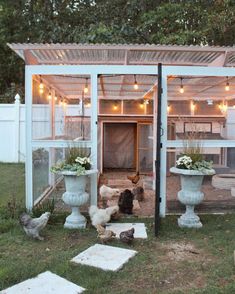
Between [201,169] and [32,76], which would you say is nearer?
[201,169]

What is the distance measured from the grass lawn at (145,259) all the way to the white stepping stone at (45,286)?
0.32 feet

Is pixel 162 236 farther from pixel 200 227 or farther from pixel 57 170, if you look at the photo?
pixel 57 170

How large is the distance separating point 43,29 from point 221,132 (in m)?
10.6

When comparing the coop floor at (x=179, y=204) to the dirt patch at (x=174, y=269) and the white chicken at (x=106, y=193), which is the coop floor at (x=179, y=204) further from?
the dirt patch at (x=174, y=269)

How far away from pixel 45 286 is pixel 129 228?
6.31ft

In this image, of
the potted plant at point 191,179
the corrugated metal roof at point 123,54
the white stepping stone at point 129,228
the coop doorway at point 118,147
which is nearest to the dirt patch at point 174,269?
the white stepping stone at point 129,228

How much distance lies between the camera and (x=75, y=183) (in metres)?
5.05

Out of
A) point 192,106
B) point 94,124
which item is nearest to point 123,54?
point 94,124

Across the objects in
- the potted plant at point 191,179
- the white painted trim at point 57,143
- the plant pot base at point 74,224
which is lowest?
→ the plant pot base at point 74,224

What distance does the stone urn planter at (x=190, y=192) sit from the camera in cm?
504

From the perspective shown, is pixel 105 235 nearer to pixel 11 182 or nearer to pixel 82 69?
pixel 82 69

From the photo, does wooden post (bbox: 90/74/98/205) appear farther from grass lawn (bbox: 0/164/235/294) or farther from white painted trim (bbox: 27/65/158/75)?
grass lawn (bbox: 0/164/235/294)

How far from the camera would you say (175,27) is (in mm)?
12984

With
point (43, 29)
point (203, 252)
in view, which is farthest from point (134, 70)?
point (43, 29)
